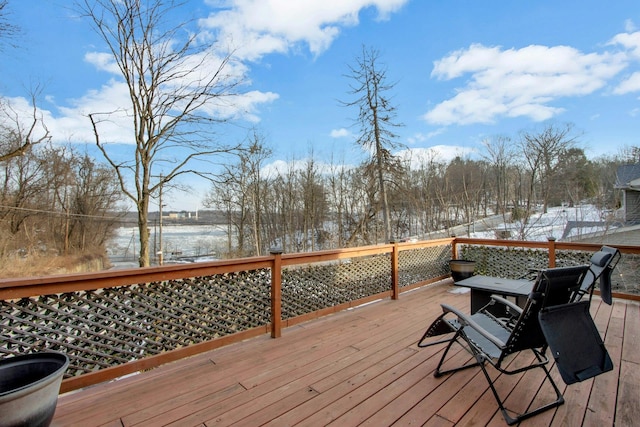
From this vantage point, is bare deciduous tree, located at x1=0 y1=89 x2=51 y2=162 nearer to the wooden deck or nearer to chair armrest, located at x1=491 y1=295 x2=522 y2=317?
the wooden deck

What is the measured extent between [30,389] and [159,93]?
24.4ft

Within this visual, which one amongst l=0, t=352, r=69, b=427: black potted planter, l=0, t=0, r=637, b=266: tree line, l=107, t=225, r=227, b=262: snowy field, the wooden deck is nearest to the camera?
l=0, t=352, r=69, b=427: black potted planter

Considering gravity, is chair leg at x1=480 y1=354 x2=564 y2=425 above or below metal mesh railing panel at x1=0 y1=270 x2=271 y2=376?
below

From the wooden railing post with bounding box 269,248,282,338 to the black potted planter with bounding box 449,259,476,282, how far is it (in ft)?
12.9

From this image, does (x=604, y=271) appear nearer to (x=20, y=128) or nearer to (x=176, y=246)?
(x=20, y=128)

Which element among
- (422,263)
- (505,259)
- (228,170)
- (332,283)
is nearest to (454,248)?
(505,259)

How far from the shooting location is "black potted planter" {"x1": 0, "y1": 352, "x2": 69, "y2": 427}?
1327 millimetres

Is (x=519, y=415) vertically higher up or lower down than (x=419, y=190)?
lower down

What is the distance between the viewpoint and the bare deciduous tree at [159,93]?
6453mm

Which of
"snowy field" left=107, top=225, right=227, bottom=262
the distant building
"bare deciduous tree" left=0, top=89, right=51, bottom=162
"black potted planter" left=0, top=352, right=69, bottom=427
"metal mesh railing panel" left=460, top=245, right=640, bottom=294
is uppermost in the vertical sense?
"bare deciduous tree" left=0, top=89, right=51, bottom=162

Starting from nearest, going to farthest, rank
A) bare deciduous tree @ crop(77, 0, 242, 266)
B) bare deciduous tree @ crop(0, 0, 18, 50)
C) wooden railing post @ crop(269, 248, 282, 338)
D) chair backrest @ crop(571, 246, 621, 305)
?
1. chair backrest @ crop(571, 246, 621, 305)
2. wooden railing post @ crop(269, 248, 282, 338)
3. bare deciduous tree @ crop(0, 0, 18, 50)
4. bare deciduous tree @ crop(77, 0, 242, 266)

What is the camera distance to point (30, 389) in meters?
1.37

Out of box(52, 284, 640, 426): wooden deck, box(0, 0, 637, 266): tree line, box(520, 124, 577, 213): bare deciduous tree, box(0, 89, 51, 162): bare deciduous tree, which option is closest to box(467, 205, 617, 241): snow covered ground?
box(0, 0, 637, 266): tree line

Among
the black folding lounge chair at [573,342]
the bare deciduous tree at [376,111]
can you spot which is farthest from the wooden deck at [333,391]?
the bare deciduous tree at [376,111]
